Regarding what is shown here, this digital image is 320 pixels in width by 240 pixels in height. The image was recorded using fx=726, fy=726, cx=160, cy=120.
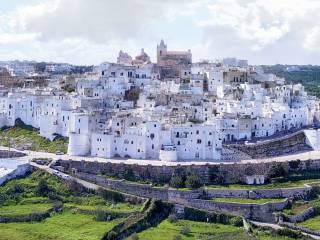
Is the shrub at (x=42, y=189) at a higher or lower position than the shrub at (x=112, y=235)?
higher

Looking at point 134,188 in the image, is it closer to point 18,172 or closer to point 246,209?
point 246,209

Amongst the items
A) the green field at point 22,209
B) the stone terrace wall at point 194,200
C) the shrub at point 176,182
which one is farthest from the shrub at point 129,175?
the green field at point 22,209

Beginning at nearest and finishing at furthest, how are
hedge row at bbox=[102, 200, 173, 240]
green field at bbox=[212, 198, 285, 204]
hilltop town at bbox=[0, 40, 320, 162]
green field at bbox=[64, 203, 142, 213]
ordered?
hedge row at bbox=[102, 200, 173, 240] < green field at bbox=[64, 203, 142, 213] < green field at bbox=[212, 198, 285, 204] < hilltop town at bbox=[0, 40, 320, 162]

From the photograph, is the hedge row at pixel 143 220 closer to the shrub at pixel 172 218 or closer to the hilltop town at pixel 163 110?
the shrub at pixel 172 218

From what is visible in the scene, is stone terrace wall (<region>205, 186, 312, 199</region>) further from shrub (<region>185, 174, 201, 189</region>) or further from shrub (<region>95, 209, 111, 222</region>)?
shrub (<region>95, 209, 111, 222</region>)

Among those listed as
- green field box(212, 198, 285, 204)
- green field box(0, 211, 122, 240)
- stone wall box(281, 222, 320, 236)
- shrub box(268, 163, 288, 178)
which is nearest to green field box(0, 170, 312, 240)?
green field box(0, 211, 122, 240)

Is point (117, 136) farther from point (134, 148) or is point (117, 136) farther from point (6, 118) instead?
point (6, 118)
